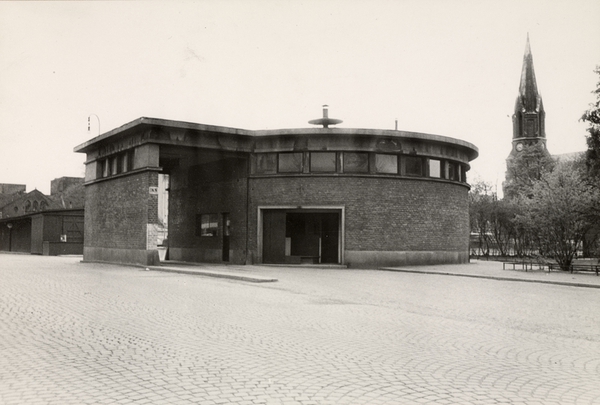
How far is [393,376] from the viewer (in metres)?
6.58

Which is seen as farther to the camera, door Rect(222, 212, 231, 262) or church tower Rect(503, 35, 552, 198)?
church tower Rect(503, 35, 552, 198)

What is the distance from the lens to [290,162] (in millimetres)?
27375

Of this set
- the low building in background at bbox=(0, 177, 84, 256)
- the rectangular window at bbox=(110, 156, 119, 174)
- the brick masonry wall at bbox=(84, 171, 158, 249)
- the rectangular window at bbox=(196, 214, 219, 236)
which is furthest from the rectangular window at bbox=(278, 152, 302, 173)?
the low building in background at bbox=(0, 177, 84, 256)

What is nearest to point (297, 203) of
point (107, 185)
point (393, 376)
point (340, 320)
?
point (107, 185)

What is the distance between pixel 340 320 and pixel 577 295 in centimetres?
850

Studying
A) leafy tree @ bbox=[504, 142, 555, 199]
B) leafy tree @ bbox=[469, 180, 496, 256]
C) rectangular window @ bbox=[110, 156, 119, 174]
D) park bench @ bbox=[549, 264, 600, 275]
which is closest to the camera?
park bench @ bbox=[549, 264, 600, 275]

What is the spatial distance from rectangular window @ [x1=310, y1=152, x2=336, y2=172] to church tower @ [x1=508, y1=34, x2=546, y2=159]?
83145mm

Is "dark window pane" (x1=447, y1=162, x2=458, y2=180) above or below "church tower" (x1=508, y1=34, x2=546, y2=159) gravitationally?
below

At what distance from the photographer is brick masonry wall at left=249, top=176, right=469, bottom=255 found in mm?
26844

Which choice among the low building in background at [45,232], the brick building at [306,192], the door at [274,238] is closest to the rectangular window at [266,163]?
the brick building at [306,192]

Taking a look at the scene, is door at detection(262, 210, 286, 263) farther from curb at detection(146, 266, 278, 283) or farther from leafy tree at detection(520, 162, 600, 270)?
leafy tree at detection(520, 162, 600, 270)

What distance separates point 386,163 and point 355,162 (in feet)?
4.79

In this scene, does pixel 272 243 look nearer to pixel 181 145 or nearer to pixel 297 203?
pixel 297 203

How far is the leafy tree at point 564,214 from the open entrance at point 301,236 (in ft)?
28.6
